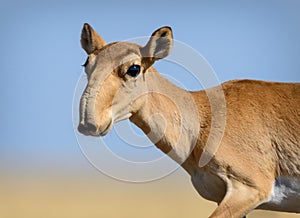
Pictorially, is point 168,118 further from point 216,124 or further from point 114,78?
point 114,78

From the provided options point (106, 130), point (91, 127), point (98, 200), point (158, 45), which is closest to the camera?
point (91, 127)

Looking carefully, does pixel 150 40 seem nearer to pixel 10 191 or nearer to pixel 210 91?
pixel 210 91

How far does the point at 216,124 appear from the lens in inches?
584

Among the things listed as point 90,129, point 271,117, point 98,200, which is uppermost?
point 90,129

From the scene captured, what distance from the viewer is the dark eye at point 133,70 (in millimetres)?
14027

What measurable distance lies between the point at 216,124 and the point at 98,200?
1263 inches

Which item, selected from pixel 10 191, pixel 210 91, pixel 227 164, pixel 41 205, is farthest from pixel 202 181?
pixel 10 191

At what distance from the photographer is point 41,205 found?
39.9 meters

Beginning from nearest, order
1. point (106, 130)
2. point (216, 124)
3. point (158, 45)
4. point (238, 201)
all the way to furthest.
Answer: point (106, 130) < point (238, 201) < point (158, 45) < point (216, 124)

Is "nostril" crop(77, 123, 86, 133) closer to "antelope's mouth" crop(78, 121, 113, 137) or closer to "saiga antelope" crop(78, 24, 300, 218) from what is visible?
"antelope's mouth" crop(78, 121, 113, 137)

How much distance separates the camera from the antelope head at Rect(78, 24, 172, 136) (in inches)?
531

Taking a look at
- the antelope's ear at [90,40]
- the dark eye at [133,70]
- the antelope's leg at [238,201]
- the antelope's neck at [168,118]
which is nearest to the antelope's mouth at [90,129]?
the dark eye at [133,70]

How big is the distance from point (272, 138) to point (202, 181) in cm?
118

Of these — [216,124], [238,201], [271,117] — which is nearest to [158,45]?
[216,124]
